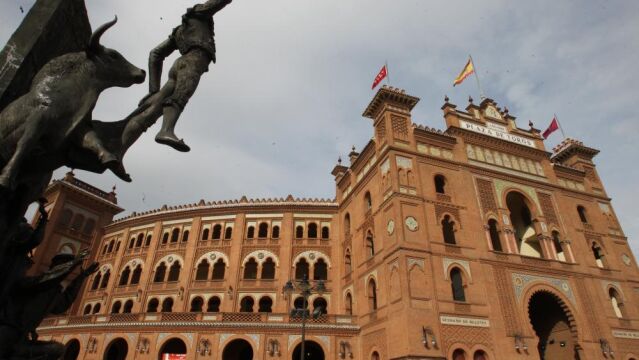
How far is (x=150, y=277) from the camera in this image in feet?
91.2

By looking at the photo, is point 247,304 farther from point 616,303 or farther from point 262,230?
point 616,303

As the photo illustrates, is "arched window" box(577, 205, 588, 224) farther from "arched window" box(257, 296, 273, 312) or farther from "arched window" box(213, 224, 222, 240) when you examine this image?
"arched window" box(213, 224, 222, 240)

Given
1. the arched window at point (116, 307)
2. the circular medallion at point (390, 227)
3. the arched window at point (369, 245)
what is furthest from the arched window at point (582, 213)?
the arched window at point (116, 307)

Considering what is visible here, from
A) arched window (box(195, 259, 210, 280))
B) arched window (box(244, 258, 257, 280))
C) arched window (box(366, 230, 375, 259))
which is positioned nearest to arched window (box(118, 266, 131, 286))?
arched window (box(195, 259, 210, 280))

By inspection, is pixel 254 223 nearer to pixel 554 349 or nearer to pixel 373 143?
pixel 373 143

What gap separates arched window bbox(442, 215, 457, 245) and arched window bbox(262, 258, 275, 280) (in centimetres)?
1195

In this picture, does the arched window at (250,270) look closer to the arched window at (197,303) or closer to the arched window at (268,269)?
the arched window at (268,269)

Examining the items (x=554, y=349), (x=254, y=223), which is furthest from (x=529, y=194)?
(x=254, y=223)

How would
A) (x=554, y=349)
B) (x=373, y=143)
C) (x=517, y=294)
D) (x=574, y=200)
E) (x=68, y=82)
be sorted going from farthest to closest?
(x=574, y=200), (x=373, y=143), (x=554, y=349), (x=517, y=294), (x=68, y=82)

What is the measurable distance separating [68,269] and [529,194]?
2570cm

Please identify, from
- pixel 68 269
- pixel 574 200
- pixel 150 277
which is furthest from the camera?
pixel 150 277

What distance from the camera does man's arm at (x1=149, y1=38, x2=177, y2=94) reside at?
3.70 m

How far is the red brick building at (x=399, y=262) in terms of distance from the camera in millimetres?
18922

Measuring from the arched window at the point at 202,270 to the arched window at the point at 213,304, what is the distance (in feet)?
6.42
